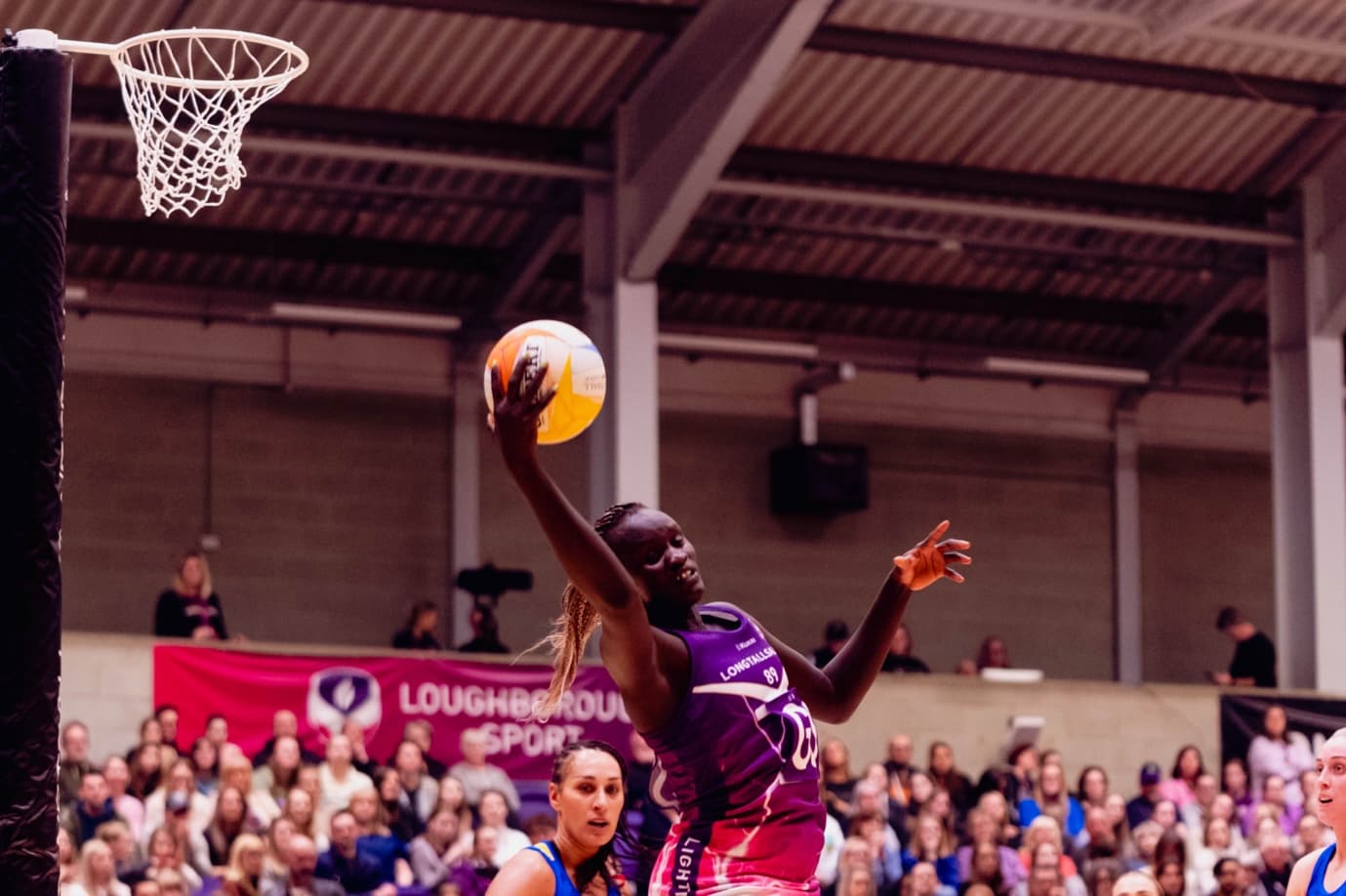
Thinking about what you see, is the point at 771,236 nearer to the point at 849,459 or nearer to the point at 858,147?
the point at 858,147

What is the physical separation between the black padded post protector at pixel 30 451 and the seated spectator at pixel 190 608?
11145 mm

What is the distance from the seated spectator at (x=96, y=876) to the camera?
13719mm

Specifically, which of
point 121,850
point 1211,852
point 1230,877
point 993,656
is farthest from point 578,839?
point 993,656

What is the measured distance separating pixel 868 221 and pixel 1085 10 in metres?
4.93

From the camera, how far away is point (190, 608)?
18125 mm

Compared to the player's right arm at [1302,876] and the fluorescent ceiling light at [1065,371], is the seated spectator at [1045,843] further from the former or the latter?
the fluorescent ceiling light at [1065,371]

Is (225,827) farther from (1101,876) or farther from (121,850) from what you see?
(1101,876)

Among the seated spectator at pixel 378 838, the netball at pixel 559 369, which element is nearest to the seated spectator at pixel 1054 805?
the seated spectator at pixel 378 838

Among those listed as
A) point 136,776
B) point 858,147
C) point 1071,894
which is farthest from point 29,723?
point 858,147

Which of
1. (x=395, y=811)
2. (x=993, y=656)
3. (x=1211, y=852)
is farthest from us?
(x=993, y=656)

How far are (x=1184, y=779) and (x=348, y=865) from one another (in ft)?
26.5

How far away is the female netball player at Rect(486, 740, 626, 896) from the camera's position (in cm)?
647

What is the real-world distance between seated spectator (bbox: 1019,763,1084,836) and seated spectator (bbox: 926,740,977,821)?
1.60 ft

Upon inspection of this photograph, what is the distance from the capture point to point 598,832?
6.64 m
